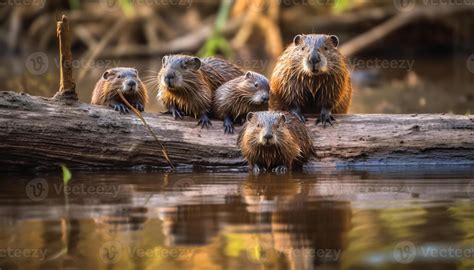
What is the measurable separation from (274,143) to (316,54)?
96 cm

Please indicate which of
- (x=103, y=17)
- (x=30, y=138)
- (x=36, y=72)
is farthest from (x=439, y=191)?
(x=103, y=17)

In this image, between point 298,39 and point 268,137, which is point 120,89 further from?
point 298,39

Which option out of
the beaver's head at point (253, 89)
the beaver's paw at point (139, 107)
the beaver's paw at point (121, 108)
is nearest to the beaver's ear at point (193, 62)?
the beaver's head at point (253, 89)

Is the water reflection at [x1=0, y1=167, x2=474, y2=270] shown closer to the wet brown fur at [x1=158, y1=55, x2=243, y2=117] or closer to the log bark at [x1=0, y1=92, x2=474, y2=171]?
the log bark at [x1=0, y1=92, x2=474, y2=171]

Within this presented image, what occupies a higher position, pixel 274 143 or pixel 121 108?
pixel 121 108

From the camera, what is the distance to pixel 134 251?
4.48m

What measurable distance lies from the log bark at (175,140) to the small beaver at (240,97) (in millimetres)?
192

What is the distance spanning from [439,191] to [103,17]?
55.5ft

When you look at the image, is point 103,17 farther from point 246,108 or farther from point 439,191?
point 439,191

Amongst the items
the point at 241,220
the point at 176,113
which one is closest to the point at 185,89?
the point at 176,113

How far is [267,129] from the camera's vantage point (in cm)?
723

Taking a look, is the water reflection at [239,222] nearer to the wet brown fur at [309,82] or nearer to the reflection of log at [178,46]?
the wet brown fur at [309,82]

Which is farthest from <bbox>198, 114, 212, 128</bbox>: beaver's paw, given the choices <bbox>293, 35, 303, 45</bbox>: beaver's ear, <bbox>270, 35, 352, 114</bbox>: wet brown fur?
<bbox>293, 35, 303, 45</bbox>: beaver's ear

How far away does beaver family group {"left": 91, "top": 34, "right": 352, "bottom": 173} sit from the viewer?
765cm
